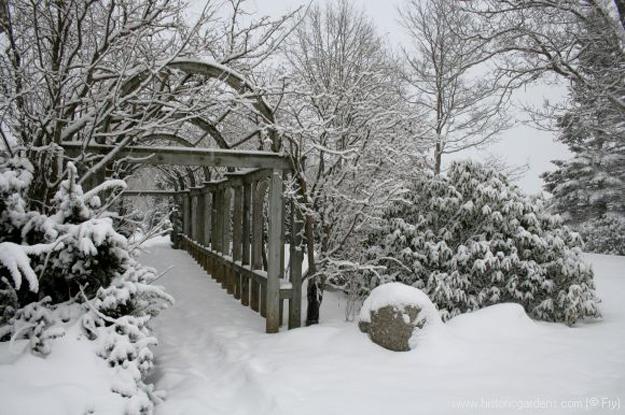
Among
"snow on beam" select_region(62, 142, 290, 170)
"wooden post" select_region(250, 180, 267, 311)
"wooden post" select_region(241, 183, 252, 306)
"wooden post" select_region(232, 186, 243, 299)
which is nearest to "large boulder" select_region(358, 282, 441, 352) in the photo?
"snow on beam" select_region(62, 142, 290, 170)

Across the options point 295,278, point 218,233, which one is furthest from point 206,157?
point 218,233

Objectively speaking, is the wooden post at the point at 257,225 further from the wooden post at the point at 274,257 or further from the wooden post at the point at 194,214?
the wooden post at the point at 194,214

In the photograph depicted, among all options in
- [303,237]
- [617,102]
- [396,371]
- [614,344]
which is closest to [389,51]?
[617,102]

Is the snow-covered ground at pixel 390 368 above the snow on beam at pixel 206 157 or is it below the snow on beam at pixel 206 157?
below

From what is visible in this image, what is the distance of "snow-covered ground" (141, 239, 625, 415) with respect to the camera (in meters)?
4.23

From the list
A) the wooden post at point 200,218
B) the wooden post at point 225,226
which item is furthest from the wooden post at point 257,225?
the wooden post at point 200,218

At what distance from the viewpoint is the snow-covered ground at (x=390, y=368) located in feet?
13.9

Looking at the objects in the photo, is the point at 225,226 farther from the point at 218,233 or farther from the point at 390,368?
the point at 390,368

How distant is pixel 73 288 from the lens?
4273 mm

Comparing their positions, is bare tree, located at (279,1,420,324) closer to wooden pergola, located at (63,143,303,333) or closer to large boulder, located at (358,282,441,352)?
wooden pergola, located at (63,143,303,333)

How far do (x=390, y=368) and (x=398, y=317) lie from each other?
2.25ft

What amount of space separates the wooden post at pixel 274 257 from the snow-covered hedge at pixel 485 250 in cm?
167

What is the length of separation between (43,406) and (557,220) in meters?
7.69

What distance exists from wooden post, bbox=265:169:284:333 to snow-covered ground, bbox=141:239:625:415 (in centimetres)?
27
